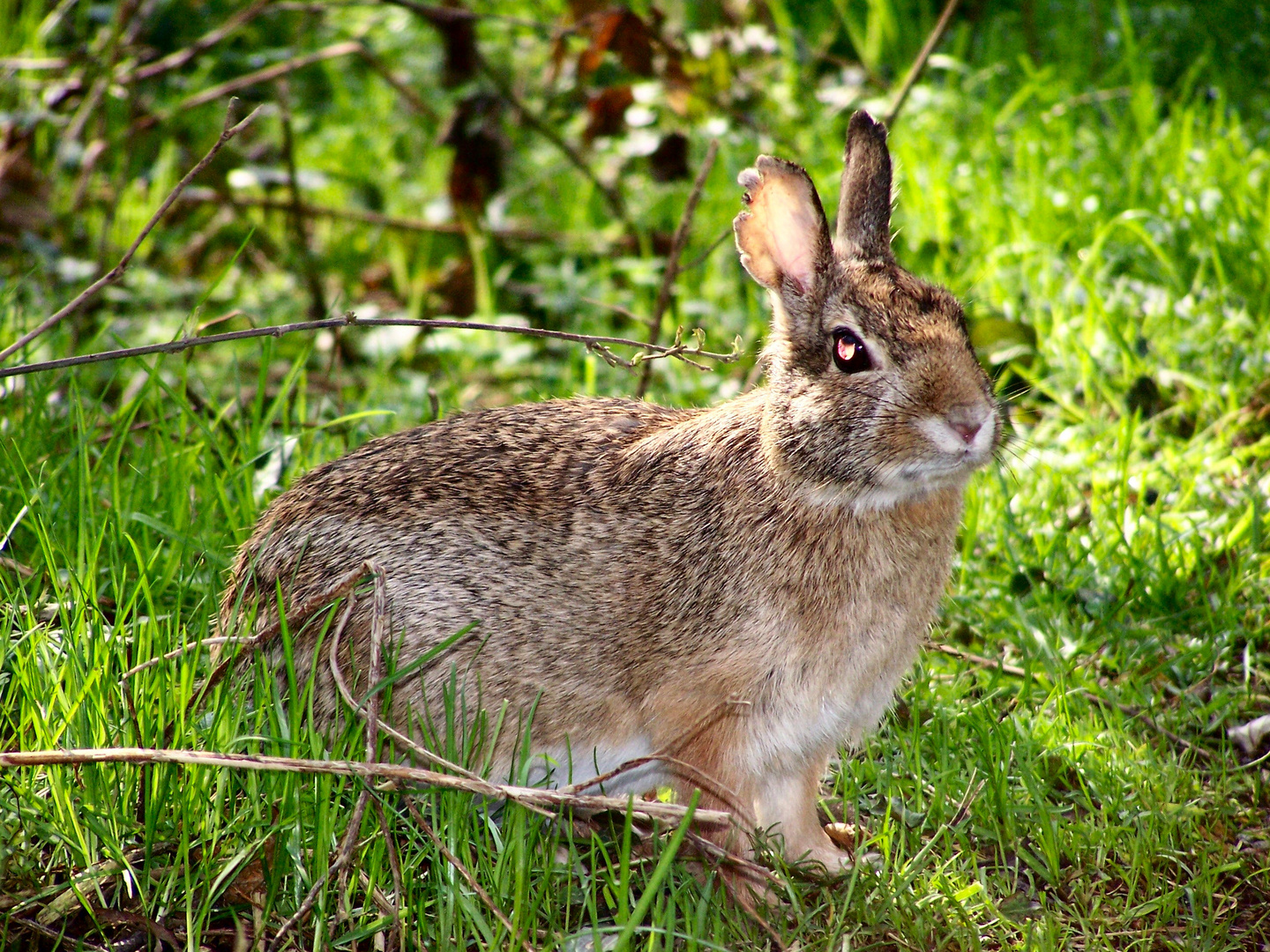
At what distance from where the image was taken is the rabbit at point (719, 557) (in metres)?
3.36

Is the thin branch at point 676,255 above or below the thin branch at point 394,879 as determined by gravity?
above

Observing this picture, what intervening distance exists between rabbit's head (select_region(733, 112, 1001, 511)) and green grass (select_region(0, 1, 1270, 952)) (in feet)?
2.31

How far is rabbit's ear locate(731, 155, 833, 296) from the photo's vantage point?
341 cm

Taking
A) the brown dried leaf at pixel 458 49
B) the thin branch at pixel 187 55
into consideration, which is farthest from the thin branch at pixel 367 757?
the thin branch at pixel 187 55

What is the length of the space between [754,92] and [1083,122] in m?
1.53

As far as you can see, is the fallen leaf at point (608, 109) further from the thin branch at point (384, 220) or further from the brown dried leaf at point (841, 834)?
the brown dried leaf at point (841, 834)

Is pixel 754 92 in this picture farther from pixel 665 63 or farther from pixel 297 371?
pixel 297 371

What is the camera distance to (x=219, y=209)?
24.2ft

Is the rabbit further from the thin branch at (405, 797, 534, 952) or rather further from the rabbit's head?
the thin branch at (405, 797, 534, 952)

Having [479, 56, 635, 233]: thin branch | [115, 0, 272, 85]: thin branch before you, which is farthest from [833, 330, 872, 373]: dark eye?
[115, 0, 272, 85]: thin branch

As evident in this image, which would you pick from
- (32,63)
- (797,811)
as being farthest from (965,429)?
(32,63)

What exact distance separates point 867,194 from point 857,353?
0.57 m

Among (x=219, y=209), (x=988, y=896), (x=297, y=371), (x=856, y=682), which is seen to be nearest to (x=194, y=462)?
(x=297, y=371)

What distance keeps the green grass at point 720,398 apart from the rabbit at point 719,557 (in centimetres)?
25
